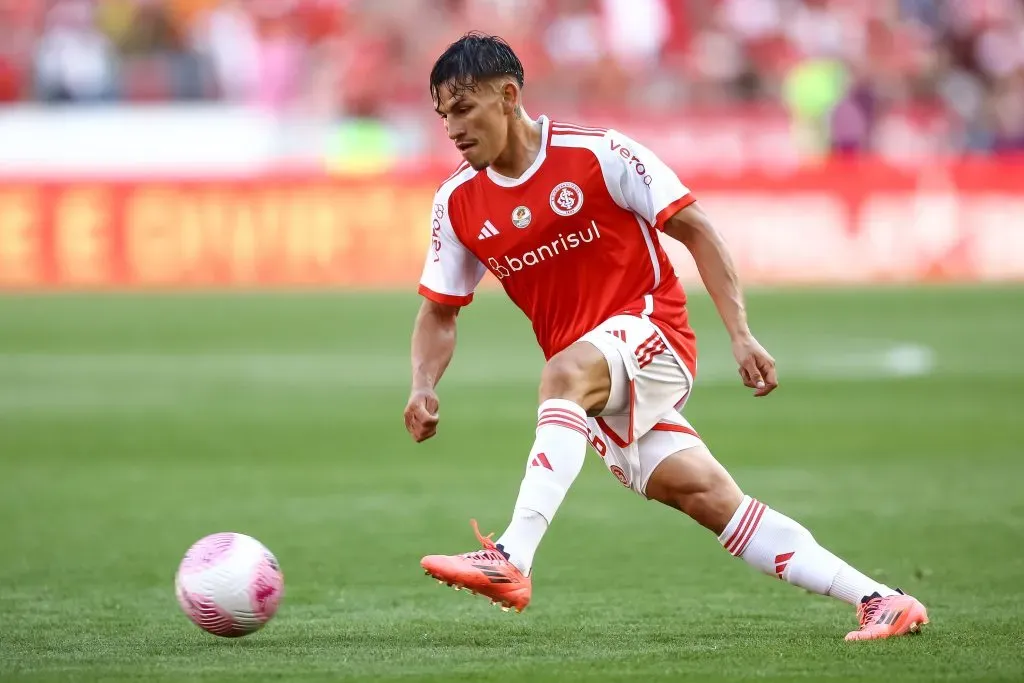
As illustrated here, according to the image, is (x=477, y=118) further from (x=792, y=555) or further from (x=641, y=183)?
(x=792, y=555)

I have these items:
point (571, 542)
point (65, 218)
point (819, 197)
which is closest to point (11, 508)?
point (571, 542)

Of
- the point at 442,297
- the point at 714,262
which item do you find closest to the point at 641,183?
the point at 714,262

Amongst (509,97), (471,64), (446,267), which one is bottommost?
(446,267)

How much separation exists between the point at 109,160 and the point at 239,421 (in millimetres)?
11313

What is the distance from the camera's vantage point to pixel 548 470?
17.8 feet

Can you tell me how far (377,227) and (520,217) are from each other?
51.1 ft

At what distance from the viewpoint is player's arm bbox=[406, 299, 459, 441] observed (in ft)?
19.1

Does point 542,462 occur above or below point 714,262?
below

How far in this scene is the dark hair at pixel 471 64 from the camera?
552 centimetres

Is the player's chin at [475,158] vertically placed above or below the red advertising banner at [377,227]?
above

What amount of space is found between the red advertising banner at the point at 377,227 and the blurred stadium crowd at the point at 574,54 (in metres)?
2.21

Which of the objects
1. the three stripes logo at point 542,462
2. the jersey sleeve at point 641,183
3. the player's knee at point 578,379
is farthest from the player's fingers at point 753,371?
the three stripes logo at point 542,462

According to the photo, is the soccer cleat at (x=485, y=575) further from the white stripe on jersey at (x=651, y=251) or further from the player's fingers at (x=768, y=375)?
the white stripe on jersey at (x=651, y=251)

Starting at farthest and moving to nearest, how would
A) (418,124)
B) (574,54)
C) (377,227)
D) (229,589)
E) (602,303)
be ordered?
1. (574,54)
2. (418,124)
3. (377,227)
4. (602,303)
5. (229,589)
